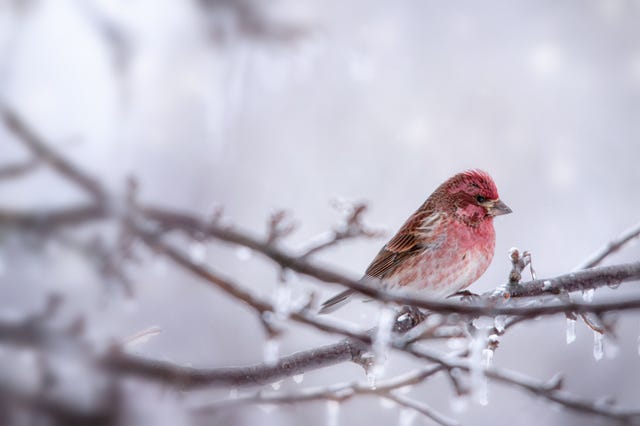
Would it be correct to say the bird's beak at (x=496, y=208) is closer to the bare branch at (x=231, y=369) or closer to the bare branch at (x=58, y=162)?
the bare branch at (x=231, y=369)

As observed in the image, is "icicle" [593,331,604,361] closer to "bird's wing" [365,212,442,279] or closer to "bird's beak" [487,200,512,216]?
"bird's beak" [487,200,512,216]

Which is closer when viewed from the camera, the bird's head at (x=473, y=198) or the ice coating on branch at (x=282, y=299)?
the ice coating on branch at (x=282, y=299)

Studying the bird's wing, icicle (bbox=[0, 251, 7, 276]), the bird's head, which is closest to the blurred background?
icicle (bbox=[0, 251, 7, 276])

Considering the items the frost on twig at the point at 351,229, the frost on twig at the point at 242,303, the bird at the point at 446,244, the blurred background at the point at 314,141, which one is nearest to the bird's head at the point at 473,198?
the bird at the point at 446,244

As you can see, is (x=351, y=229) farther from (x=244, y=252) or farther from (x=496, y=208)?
(x=496, y=208)

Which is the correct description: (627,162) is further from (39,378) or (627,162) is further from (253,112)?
(39,378)

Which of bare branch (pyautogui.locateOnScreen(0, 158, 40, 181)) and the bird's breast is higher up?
the bird's breast

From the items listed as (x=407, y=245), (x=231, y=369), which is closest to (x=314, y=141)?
(x=407, y=245)

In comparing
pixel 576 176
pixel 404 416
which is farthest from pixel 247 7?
pixel 576 176
